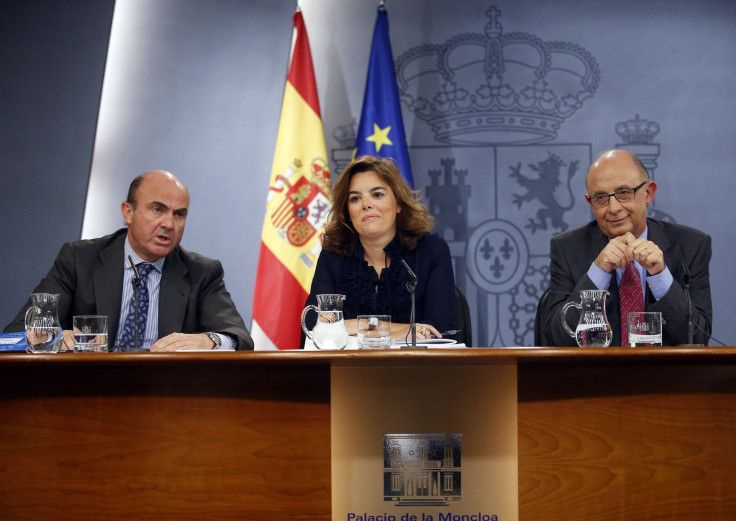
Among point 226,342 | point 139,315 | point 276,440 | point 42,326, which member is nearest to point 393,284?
point 226,342

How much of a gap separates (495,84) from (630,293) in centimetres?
176

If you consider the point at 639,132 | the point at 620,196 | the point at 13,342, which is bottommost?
the point at 13,342

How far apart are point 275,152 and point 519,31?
151 centimetres

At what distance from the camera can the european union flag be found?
11.7 feet

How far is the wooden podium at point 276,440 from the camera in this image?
1.59 metres

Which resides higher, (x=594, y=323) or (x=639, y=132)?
(x=639, y=132)

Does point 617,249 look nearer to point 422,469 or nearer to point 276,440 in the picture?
point 422,469

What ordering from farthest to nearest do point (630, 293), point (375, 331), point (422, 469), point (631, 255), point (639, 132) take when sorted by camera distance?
point (639, 132) < point (630, 293) < point (631, 255) < point (375, 331) < point (422, 469)

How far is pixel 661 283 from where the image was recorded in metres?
2.22

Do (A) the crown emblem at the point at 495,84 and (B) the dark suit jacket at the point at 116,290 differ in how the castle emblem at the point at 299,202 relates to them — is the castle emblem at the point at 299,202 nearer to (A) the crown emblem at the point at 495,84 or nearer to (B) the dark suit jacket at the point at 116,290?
(A) the crown emblem at the point at 495,84

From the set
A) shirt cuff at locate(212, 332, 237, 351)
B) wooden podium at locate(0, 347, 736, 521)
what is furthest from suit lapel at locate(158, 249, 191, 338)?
wooden podium at locate(0, 347, 736, 521)

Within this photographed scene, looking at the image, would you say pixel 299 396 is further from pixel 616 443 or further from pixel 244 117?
pixel 244 117

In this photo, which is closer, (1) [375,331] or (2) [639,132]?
(1) [375,331]

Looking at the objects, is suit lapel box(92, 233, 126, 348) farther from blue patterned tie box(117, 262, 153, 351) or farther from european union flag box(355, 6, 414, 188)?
european union flag box(355, 6, 414, 188)
